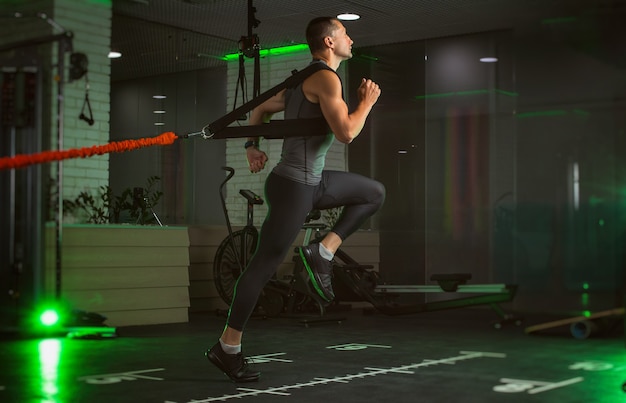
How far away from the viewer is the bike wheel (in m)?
6.63

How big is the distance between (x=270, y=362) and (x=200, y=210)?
3.95 meters

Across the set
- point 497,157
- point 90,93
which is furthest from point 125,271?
point 497,157

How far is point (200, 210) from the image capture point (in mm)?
7934

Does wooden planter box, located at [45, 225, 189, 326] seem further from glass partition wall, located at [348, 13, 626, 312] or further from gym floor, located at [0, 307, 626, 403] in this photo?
glass partition wall, located at [348, 13, 626, 312]

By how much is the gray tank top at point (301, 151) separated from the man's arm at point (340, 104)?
0.11 meters

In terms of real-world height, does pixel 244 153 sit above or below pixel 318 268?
above

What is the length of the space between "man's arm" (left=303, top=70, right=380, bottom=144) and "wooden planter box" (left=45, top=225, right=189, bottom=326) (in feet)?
10.6

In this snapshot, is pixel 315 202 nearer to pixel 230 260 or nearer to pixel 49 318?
pixel 49 318

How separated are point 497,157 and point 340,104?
530 cm

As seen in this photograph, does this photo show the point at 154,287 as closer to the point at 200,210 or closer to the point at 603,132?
the point at 200,210

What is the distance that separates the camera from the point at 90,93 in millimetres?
6367

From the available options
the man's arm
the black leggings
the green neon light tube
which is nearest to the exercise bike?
the green neon light tube

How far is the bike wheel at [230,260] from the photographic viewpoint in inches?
261

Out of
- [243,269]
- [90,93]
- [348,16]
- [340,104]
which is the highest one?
[348,16]
